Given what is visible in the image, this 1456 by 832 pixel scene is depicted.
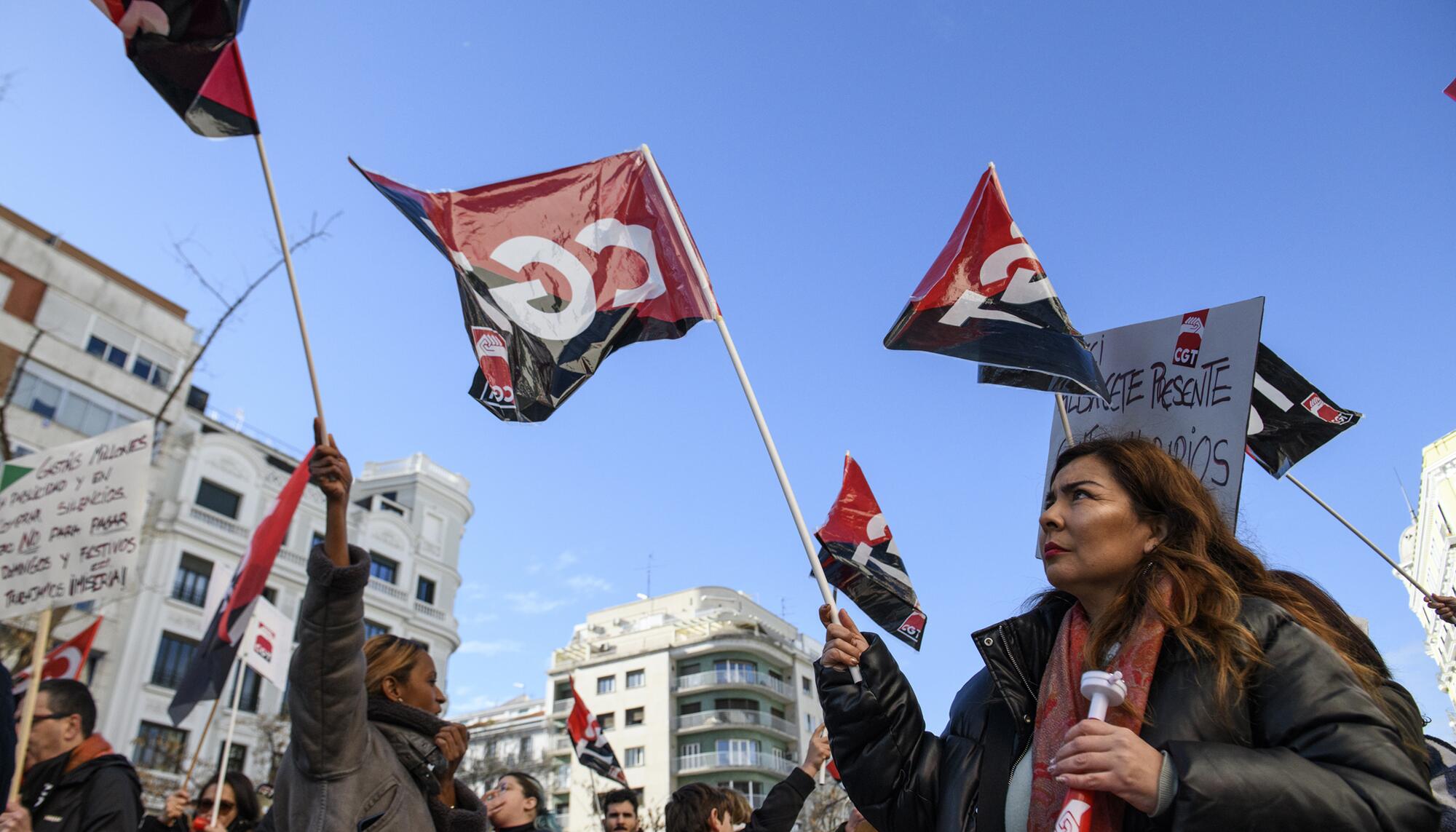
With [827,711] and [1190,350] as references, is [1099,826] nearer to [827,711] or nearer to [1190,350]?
[827,711]

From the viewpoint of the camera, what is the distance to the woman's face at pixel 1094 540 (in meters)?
2.32

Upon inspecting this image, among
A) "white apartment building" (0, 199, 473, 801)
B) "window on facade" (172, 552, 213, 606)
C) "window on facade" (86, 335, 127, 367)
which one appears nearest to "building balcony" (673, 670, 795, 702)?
"white apartment building" (0, 199, 473, 801)

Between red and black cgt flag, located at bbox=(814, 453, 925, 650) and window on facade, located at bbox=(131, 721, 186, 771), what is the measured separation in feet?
74.7

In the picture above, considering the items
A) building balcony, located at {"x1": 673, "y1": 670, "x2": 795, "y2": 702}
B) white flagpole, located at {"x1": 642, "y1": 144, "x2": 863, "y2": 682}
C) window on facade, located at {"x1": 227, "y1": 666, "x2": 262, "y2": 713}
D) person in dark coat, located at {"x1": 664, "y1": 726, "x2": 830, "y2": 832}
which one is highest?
building balcony, located at {"x1": 673, "y1": 670, "x2": 795, "y2": 702}

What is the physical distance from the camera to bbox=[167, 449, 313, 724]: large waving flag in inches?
277

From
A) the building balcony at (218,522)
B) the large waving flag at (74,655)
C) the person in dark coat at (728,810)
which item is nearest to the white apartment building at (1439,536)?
the building balcony at (218,522)

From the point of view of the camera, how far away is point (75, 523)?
21.3ft

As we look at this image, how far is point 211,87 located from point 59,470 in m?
3.98

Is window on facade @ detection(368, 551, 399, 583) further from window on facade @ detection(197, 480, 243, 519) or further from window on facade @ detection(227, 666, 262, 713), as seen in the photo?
window on facade @ detection(227, 666, 262, 713)

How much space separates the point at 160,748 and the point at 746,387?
2847 centimetres

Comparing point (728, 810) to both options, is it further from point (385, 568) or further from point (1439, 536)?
point (1439, 536)

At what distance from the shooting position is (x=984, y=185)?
14.5 feet

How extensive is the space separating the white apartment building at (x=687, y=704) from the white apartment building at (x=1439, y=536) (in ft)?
97.7

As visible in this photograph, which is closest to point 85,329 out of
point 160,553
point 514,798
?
point 160,553
